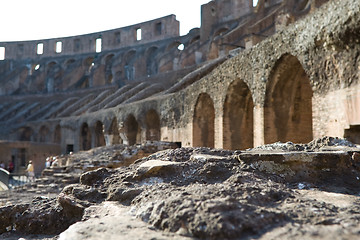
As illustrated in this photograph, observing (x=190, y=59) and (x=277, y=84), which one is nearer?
(x=277, y=84)

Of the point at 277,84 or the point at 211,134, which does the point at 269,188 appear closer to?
the point at 277,84

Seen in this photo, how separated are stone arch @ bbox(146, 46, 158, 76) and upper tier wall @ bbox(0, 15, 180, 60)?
5.77 feet

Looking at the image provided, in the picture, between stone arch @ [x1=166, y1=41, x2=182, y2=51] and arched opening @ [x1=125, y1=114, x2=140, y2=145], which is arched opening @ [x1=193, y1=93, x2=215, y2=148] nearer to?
arched opening @ [x1=125, y1=114, x2=140, y2=145]

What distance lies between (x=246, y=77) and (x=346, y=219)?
313 inches

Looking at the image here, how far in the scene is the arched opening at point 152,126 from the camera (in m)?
17.3

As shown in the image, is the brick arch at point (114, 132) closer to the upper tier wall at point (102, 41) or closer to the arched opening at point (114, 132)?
the arched opening at point (114, 132)

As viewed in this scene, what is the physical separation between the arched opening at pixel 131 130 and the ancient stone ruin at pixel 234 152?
71 millimetres

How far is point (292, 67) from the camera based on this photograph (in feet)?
26.4

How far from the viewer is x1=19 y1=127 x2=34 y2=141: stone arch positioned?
28.6m

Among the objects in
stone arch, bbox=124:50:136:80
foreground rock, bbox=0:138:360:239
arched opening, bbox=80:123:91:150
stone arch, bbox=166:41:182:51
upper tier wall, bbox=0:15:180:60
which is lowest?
foreground rock, bbox=0:138:360:239

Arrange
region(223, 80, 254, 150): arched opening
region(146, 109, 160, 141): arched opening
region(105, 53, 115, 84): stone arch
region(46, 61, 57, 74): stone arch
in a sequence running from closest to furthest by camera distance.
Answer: region(223, 80, 254, 150): arched opening
region(146, 109, 160, 141): arched opening
region(105, 53, 115, 84): stone arch
region(46, 61, 57, 74): stone arch

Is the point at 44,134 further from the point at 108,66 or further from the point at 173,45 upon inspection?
the point at 173,45

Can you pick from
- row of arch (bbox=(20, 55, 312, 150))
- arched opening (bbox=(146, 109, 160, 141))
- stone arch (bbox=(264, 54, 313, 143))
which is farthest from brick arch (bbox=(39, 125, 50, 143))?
stone arch (bbox=(264, 54, 313, 143))

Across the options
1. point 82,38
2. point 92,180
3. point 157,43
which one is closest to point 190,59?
point 157,43
